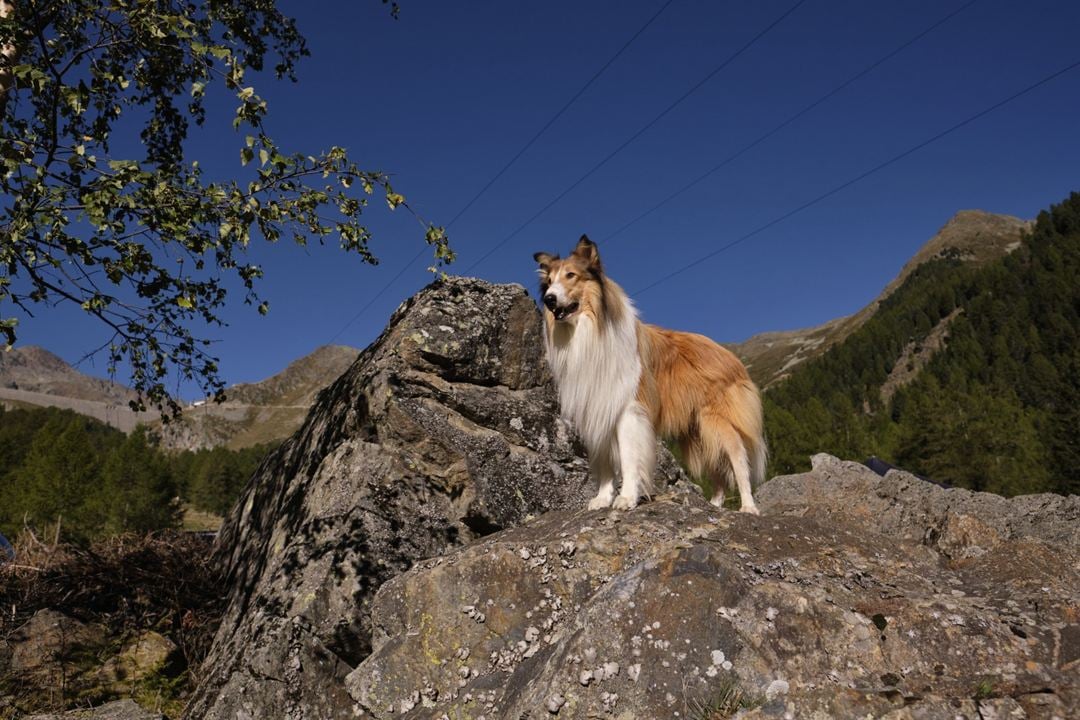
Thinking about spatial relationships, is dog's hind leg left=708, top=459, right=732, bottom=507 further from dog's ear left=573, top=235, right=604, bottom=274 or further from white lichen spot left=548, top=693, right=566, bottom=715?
white lichen spot left=548, top=693, right=566, bottom=715

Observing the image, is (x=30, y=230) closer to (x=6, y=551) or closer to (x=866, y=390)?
(x=6, y=551)

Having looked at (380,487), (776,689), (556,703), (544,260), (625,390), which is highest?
(544,260)

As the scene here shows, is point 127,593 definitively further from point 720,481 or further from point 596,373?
point 720,481

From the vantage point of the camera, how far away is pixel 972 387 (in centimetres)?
12244

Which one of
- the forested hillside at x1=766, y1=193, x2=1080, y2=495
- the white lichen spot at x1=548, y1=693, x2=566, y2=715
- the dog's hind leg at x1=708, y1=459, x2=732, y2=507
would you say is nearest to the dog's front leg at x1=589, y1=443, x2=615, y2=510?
the dog's hind leg at x1=708, y1=459, x2=732, y2=507

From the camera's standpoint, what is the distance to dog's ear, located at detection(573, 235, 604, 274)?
6934mm

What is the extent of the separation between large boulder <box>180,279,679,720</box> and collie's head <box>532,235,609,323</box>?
7.40 feet

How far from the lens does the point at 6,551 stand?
9.33 metres

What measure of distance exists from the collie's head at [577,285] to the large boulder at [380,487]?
2.25m

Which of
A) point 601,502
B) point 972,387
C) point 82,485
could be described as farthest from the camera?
point 972,387

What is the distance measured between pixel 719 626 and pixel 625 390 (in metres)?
3.32

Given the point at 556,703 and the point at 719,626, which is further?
the point at 719,626

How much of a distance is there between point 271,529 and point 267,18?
25.3 ft

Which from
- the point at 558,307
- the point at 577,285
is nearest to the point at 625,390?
the point at 558,307
